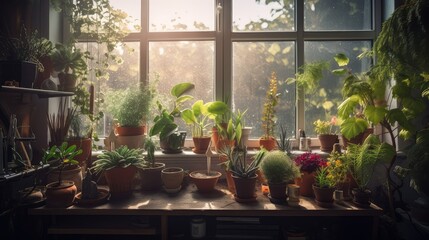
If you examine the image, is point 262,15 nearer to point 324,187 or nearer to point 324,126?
point 324,126

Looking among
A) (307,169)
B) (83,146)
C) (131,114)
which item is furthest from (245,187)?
(83,146)

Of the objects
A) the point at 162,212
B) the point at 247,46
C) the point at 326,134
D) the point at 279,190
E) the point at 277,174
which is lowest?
the point at 162,212

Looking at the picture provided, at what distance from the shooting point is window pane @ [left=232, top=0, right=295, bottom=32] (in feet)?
7.90

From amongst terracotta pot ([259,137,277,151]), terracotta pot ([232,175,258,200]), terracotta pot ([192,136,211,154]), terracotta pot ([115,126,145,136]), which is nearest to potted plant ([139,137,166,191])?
terracotta pot ([115,126,145,136])

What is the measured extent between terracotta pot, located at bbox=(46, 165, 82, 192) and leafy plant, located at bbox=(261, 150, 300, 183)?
1.27 meters

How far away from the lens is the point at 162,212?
1.58m

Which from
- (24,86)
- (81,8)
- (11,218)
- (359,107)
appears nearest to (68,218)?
(11,218)

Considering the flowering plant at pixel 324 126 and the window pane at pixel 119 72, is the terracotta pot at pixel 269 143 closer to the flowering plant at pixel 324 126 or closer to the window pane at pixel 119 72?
the flowering plant at pixel 324 126

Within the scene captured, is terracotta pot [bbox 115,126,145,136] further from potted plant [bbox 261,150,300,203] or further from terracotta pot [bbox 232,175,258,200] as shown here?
potted plant [bbox 261,150,300,203]

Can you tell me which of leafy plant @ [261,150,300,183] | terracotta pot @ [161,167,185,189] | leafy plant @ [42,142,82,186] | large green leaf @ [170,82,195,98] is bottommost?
terracotta pot @ [161,167,185,189]

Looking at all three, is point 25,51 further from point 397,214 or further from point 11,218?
point 397,214

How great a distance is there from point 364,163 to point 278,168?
54 centimetres

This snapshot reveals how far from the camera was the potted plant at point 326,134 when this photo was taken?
2.20 m

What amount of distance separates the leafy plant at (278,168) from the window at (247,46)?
721 millimetres
